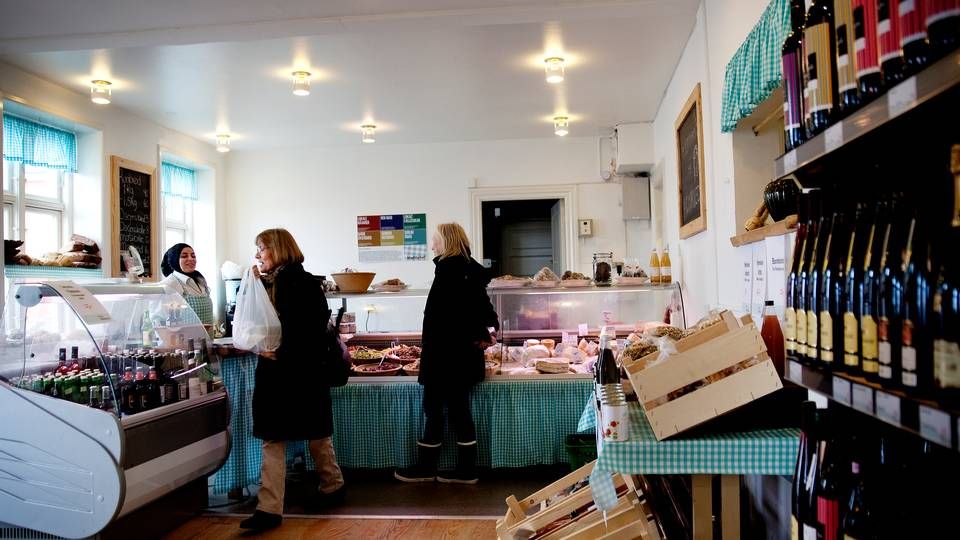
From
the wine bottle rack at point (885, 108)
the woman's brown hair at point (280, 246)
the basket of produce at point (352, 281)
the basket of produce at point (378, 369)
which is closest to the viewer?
the wine bottle rack at point (885, 108)

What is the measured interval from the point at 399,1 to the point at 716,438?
2.97 meters

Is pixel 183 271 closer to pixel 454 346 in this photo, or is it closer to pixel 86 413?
pixel 454 346

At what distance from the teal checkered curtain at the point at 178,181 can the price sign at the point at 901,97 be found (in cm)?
720

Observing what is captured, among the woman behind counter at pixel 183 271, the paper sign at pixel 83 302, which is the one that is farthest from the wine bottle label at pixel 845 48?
the woman behind counter at pixel 183 271

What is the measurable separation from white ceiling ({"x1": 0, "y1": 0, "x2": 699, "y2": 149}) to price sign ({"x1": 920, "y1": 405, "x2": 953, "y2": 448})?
3.34 meters

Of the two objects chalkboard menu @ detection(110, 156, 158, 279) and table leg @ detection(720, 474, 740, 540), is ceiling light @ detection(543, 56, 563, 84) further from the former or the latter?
chalkboard menu @ detection(110, 156, 158, 279)

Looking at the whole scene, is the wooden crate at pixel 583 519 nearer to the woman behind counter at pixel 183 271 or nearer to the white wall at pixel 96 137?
the woman behind counter at pixel 183 271

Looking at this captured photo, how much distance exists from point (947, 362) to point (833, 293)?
311mm

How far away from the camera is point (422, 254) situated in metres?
7.74

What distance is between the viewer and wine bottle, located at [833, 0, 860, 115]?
0.97 metres

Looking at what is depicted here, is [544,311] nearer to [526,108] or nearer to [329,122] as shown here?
[526,108]

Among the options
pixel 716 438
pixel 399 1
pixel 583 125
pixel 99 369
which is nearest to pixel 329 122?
pixel 583 125

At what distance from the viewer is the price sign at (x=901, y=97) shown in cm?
78

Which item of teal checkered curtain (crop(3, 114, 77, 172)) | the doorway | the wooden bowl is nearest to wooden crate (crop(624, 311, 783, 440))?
the wooden bowl
